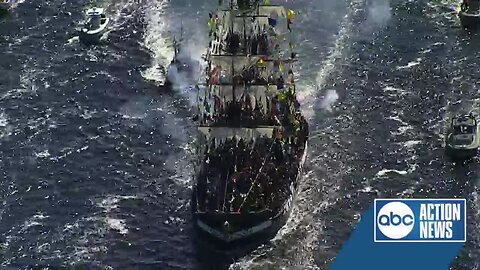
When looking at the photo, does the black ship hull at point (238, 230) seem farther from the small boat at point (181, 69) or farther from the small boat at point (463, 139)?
the small boat at point (181, 69)

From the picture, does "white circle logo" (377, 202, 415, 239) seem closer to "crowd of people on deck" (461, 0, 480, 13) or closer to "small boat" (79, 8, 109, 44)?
"small boat" (79, 8, 109, 44)

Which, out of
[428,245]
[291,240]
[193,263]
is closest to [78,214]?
[193,263]

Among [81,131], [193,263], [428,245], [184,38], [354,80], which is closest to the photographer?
[428,245]

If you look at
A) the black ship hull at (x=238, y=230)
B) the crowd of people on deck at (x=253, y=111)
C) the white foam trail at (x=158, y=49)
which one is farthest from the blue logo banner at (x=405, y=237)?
the white foam trail at (x=158, y=49)

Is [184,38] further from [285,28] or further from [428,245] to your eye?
[428,245]

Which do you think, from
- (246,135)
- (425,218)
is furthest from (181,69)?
A: (425,218)

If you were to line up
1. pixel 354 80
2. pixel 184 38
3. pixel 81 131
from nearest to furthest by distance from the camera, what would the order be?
1. pixel 81 131
2. pixel 354 80
3. pixel 184 38

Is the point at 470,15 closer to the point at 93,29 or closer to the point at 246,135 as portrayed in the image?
the point at 246,135
